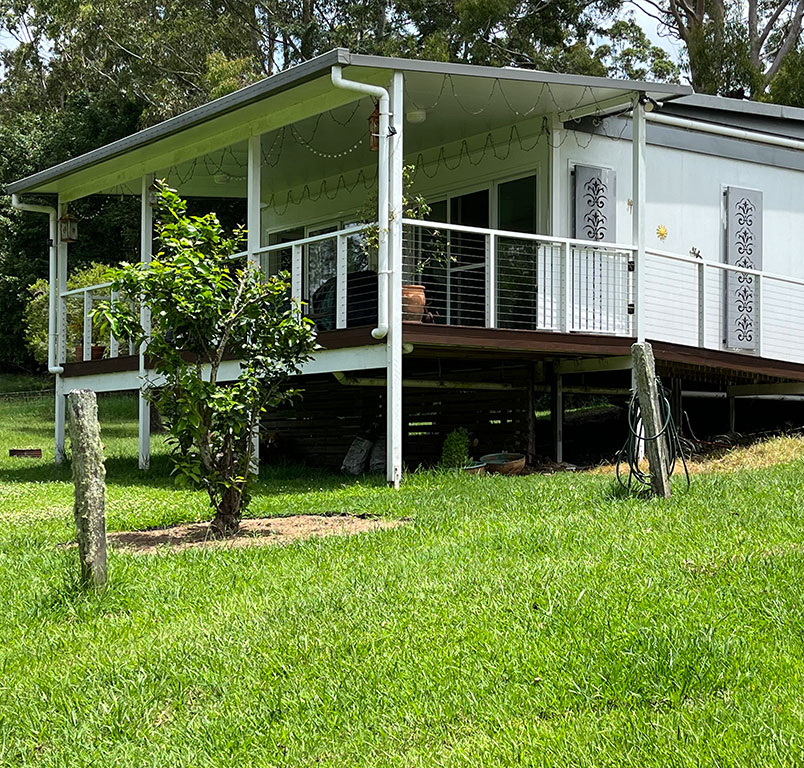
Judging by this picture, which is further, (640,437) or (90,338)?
(90,338)

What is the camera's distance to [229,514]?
337 inches

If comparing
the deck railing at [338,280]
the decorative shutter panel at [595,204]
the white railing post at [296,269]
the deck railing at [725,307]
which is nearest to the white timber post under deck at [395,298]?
the deck railing at [338,280]

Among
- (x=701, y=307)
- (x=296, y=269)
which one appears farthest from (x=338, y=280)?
(x=701, y=307)

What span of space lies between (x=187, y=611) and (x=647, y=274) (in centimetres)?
925

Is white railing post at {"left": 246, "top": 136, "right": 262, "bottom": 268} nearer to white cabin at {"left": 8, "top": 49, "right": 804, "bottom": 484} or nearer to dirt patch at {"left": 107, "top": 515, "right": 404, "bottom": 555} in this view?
white cabin at {"left": 8, "top": 49, "right": 804, "bottom": 484}

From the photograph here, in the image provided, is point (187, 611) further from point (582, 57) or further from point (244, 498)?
point (582, 57)

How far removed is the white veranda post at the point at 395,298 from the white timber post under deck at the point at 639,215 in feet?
9.76

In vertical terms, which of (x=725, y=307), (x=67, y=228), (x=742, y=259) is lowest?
(x=725, y=307)

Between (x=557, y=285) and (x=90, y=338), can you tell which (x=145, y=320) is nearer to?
(x=90, y=338)

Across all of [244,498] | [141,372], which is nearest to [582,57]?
[141,372]

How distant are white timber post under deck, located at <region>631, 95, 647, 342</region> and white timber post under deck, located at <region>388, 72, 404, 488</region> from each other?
2975 mm

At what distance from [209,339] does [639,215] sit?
19.7ft

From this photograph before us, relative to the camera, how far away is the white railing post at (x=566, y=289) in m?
12.5

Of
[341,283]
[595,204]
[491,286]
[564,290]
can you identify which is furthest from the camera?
[595,204]
